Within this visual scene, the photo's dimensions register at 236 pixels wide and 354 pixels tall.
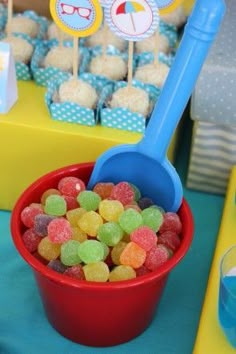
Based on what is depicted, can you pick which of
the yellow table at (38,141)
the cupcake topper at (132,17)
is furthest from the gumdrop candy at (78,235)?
the cupcake topper at (132,17)

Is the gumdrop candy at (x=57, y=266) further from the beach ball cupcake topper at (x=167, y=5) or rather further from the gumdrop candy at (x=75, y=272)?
the beach ball cupcake topper at (x=167, y=5)

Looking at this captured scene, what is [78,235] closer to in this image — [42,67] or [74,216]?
[74,216]

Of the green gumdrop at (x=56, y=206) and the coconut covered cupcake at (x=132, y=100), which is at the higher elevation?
the coconut covered cupcake at (x=132, y=100)

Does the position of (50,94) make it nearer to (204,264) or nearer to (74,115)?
(74,115)

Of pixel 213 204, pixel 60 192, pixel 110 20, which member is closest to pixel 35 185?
pixel 60 192

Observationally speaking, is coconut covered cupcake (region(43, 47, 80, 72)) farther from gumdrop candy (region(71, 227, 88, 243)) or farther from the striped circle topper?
gumdrop candy (region(71, 227, 88, 243))

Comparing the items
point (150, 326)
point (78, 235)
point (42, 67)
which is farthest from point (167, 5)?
point (150, 326)
